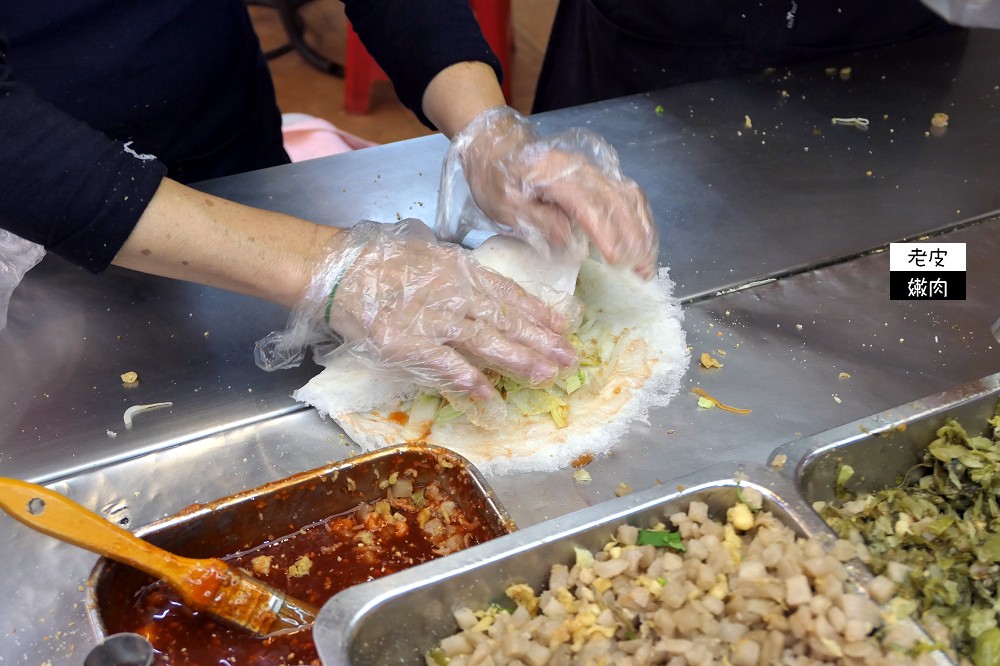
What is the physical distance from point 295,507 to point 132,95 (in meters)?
1.11

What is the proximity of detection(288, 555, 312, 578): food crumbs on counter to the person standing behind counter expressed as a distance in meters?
0.37

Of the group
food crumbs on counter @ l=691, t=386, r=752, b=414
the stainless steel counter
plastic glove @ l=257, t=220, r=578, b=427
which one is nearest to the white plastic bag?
the stainless steel counter

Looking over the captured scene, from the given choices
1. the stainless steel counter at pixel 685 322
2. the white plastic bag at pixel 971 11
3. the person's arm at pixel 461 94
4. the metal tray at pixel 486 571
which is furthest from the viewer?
the white plastic bag at pixel 971 11

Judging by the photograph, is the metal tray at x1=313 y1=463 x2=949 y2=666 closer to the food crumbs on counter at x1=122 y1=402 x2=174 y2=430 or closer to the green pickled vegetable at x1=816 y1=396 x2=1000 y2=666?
the green pickled vegetable at x1=816 y1=396 x2=1000 y2=666

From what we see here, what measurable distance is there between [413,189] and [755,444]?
3.58ft

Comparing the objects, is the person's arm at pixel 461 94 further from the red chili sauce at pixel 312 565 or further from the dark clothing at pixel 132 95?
the red chili sauce at pixel 312 565

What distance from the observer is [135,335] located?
5.99 feet

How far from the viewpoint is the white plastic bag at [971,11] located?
244 centimetres

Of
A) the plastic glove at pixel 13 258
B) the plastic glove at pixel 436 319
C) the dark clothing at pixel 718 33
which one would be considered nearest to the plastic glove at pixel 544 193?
the plastic glove at pixel 436 319

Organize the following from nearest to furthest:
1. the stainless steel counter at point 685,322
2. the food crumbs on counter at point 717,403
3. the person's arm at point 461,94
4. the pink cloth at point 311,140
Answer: the stainless steel counter at point 685,322
the food crumbs on counter at point 717,403
the person's arm at point 461,94
the pink cloth at point 311,140

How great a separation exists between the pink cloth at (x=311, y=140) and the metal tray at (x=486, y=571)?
2.01 m

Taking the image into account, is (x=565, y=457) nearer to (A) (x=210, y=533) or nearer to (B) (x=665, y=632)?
(B) (x=665, y=632)

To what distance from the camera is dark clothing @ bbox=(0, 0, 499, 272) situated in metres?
1.47

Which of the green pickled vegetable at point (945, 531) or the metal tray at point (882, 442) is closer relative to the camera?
the green pickled vegetable at point (945, 531)
